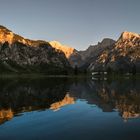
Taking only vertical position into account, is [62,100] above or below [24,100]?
below

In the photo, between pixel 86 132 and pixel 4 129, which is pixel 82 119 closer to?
pixel 86 132

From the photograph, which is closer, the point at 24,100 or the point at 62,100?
the point at 24,100

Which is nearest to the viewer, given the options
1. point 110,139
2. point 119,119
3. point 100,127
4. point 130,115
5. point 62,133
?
point 110,139

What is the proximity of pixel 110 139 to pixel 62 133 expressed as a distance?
6915 millimetres

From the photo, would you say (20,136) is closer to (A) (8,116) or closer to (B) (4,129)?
(B) (4,129)

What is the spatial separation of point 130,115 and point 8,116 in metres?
22.2

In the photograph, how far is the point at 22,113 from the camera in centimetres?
5488

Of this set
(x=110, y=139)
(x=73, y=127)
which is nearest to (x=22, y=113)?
(x=73, y=127)

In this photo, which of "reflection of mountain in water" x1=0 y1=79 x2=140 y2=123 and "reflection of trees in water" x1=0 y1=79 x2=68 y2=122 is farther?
"reflection of trees in water" x1=0 y1=79 x2=68 y2=122

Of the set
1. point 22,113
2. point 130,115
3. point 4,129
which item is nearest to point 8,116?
point 22,113

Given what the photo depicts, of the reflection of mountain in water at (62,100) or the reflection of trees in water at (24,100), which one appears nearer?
the reflection of mountain in water at (62,100)

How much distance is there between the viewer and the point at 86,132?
37125 mm

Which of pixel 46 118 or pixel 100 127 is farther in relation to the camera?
pixel 46 118

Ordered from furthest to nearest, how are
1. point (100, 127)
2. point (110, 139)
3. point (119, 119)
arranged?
1. point (119, 119)
2. point (100, 127)
3. point (110, 139)
